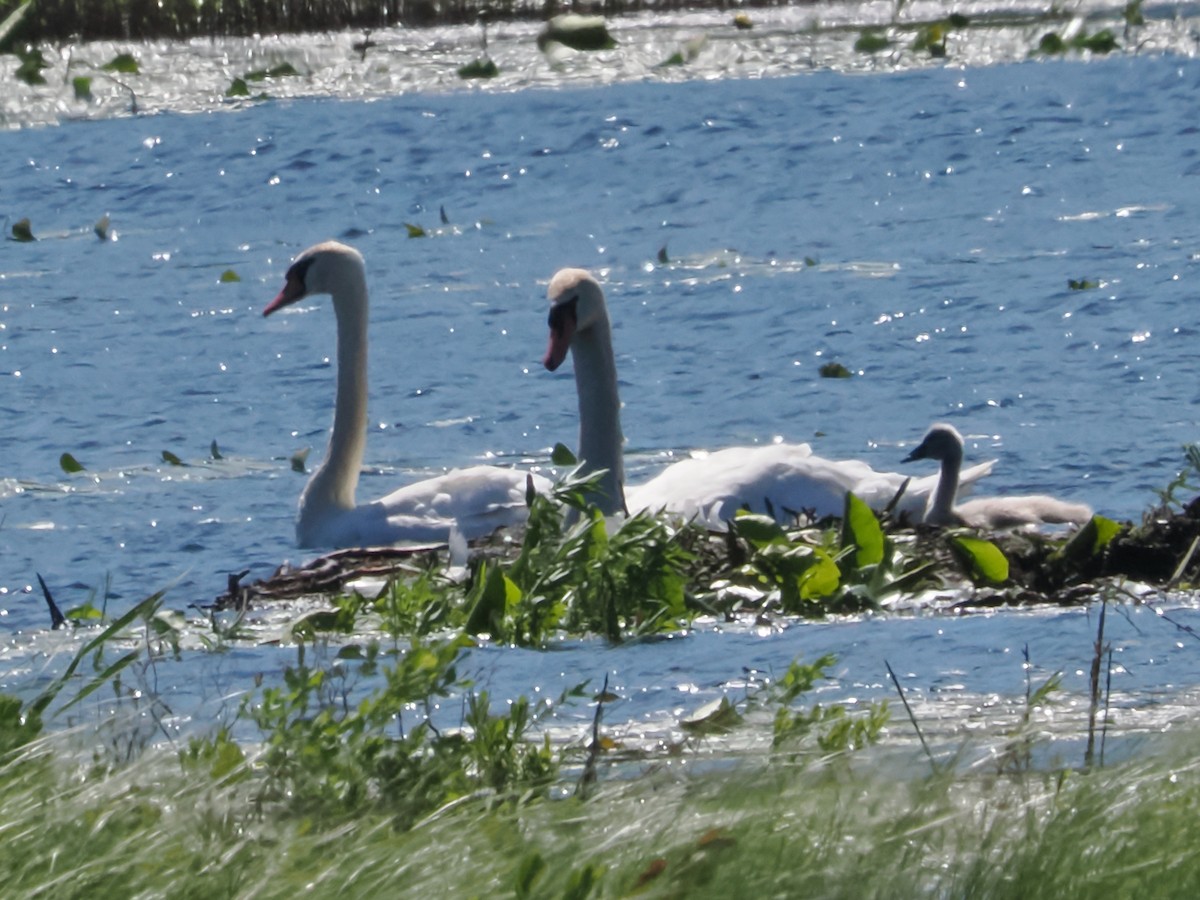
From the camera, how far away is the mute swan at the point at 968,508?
6617 millimetres

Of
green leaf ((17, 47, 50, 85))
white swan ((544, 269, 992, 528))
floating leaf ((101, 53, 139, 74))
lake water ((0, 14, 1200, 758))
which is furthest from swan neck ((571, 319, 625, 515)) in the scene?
green leaf ((17, 47, 50, 85))

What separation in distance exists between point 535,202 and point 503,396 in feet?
10.2

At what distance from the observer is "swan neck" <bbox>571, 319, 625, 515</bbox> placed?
A: 686 cm

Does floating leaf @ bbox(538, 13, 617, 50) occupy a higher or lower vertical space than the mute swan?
higher

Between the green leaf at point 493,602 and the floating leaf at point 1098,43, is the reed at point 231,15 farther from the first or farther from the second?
the green leaf at point 493,602

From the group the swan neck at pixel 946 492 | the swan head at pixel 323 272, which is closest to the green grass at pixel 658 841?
the swan neck at pixel 946 492

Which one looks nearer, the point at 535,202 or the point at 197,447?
the point at 197,447

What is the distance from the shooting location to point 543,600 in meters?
4.80

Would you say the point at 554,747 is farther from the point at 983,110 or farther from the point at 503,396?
the point at 983,110

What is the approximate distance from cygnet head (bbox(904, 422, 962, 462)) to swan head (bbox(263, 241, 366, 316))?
2.50 meters

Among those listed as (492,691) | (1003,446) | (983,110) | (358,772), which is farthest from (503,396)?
(358,772)

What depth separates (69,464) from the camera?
28.6 ft

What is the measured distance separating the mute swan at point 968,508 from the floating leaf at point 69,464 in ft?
11.5

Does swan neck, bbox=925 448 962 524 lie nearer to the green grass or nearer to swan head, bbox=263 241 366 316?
swan head, bbox=263 241 366 316
